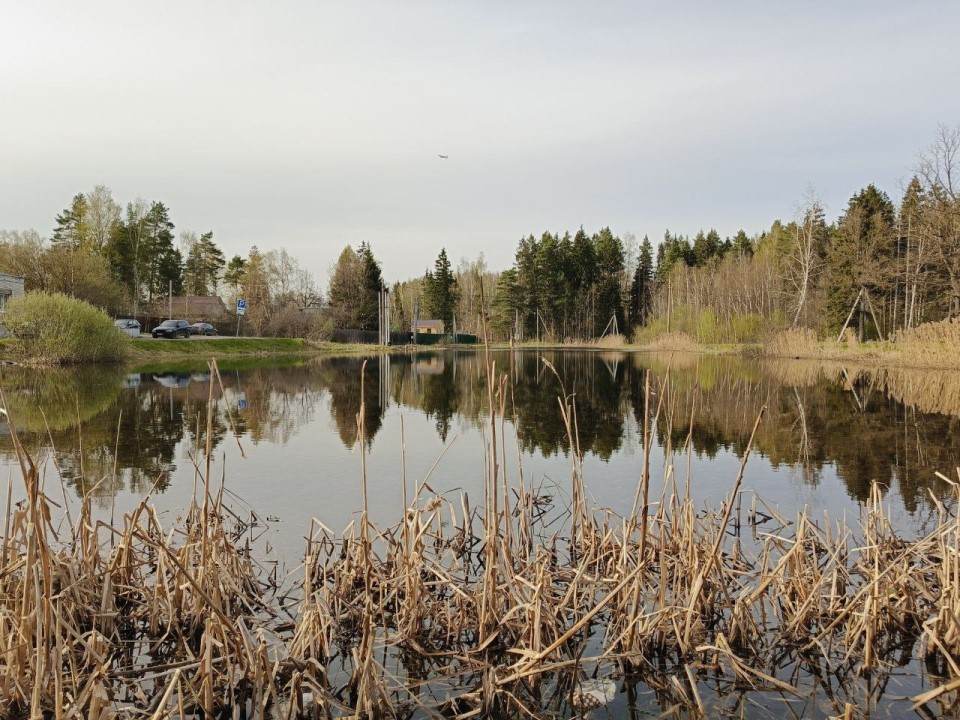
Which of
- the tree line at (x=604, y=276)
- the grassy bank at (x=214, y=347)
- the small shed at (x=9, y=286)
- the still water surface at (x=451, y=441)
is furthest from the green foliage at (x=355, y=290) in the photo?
the still water surface at (x=451, y=441)

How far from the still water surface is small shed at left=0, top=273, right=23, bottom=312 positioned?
64.3ft

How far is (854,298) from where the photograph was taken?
46.6 meters

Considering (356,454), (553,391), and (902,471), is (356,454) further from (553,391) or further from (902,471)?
(553,391)

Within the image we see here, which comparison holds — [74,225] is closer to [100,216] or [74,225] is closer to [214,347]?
[100,216]

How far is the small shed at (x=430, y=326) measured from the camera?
277ft

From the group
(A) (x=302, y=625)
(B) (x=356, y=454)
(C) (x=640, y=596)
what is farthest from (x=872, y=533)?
(B) (x=356, y=454)

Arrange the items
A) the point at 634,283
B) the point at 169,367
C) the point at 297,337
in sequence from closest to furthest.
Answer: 1. the point at 169,367
2. the point at 297,337
3. the point at 634,283

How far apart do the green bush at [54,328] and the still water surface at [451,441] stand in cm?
755

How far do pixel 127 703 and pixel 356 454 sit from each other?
27.7 ft

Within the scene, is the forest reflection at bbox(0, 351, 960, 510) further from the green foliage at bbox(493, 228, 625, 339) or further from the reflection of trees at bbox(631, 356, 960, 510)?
the green foliage at bbox(493, 228, 625, 339)

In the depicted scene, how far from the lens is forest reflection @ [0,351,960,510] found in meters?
11.4

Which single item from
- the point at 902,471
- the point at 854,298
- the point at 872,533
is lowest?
the point at 902,471

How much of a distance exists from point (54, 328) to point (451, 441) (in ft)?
96.7

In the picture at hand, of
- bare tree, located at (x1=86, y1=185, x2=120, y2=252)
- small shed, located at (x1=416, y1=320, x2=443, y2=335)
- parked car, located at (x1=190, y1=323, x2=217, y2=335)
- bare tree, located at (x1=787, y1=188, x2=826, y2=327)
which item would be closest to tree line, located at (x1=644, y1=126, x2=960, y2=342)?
bare tree, located at (x1=787, y1=188, x2=826, y2=327)
